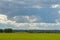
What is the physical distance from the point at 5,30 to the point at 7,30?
1.87 metres

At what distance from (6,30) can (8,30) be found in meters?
1.71

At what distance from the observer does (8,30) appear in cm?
9862

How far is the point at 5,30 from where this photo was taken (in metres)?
101

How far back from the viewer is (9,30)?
98562 mm

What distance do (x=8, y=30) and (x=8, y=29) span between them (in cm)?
74

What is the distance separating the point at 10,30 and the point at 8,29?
116 centimetres

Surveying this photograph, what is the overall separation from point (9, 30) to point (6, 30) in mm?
2125

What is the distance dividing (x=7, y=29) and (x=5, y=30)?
1.54 metres

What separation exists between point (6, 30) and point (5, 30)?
1.19m

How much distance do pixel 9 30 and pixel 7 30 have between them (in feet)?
4.64

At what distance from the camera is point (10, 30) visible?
99000 millimetres

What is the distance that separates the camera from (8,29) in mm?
99188

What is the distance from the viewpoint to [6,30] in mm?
99875
